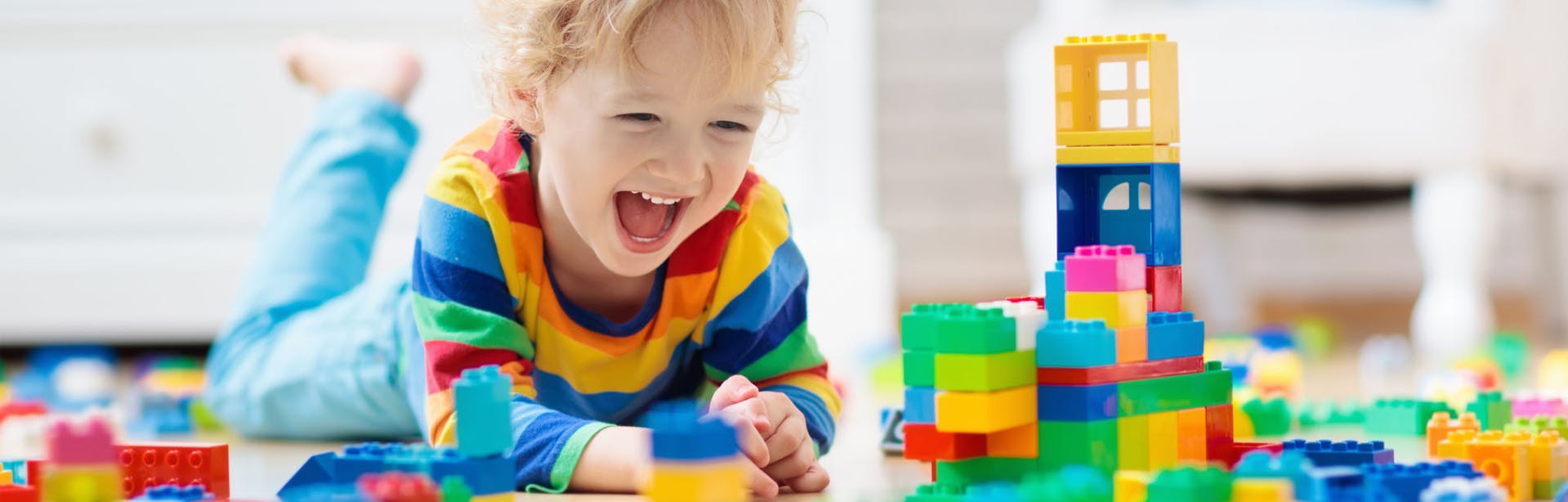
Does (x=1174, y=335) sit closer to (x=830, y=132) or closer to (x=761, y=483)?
(x=761, y=483)

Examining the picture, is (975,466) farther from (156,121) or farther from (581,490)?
(156,121)

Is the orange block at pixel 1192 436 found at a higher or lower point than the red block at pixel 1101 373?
lower

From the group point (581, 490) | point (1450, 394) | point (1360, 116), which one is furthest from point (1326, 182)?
point (581, 490)

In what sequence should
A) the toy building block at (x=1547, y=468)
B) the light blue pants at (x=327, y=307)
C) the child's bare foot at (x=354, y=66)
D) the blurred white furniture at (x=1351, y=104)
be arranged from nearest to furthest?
the toy building block at (x=1547, y=468) → the light blue pants at (x=327, y=307) → the child's bare foot at (x=354, y=66) → the blurred white furniture at (x=1351, y=104)

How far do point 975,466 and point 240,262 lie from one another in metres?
1.53

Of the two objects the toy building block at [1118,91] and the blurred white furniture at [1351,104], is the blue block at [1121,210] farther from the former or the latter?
the blurred white furniture at [1351,104]

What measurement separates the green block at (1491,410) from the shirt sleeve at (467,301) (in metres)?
0.52

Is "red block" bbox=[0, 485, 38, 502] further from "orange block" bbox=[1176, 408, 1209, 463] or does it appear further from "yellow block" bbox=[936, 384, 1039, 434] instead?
"orange block" bbox=[1176, 408, 1209, 463]

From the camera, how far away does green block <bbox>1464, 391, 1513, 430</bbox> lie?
986mm

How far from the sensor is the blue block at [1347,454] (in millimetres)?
780

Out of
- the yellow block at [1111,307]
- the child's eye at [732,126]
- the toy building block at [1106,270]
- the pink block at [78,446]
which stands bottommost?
the pink block at [78,446]

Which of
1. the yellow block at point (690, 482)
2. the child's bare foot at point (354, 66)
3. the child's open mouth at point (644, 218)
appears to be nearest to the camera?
the yellow block at point (690, 482)

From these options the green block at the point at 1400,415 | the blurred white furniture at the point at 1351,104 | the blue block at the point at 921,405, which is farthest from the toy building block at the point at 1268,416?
the blurred white furniture at the point at 1351,104

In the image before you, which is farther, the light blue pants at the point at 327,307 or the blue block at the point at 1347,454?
the light blue pants at the point at 327,307
